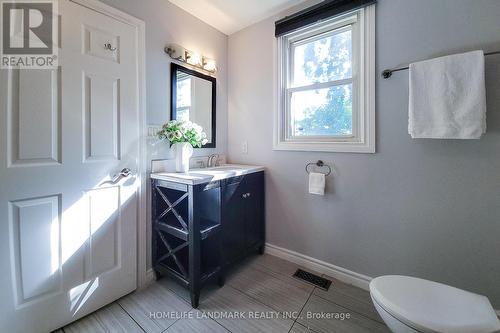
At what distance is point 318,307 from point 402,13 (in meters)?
2.17

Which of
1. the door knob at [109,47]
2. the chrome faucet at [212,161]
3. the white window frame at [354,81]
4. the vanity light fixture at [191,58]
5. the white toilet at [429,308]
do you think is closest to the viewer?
the white toilet at [429,308]

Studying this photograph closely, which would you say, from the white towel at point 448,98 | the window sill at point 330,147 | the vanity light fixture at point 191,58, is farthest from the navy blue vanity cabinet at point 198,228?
the white towel at point 448,98

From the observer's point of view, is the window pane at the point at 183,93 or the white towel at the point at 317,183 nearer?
the white towel at the point at 317,183

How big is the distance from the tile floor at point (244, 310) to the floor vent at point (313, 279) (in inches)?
1.9

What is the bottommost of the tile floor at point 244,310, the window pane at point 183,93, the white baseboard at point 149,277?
the tile floor at point 244,310

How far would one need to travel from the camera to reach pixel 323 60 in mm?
1884

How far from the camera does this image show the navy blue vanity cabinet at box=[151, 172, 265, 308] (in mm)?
1457

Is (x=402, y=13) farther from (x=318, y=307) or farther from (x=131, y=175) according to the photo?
(x=131, y=175)

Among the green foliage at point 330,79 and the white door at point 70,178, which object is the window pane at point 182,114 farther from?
the green foliage at point 330,79

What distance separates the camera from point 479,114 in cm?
117

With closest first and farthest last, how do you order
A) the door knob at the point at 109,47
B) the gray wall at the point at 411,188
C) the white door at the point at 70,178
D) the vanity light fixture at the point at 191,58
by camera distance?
the white door at the point at 70,178 < the gray wall at the point at 411,188 < the door knob at the point at 109,47 < the vanity light fixture at the point at 191,58

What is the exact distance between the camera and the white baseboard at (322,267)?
1685 millimetres

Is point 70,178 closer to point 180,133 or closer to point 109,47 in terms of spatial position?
point 180,133

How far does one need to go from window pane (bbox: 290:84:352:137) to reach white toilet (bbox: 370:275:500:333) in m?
1.15
